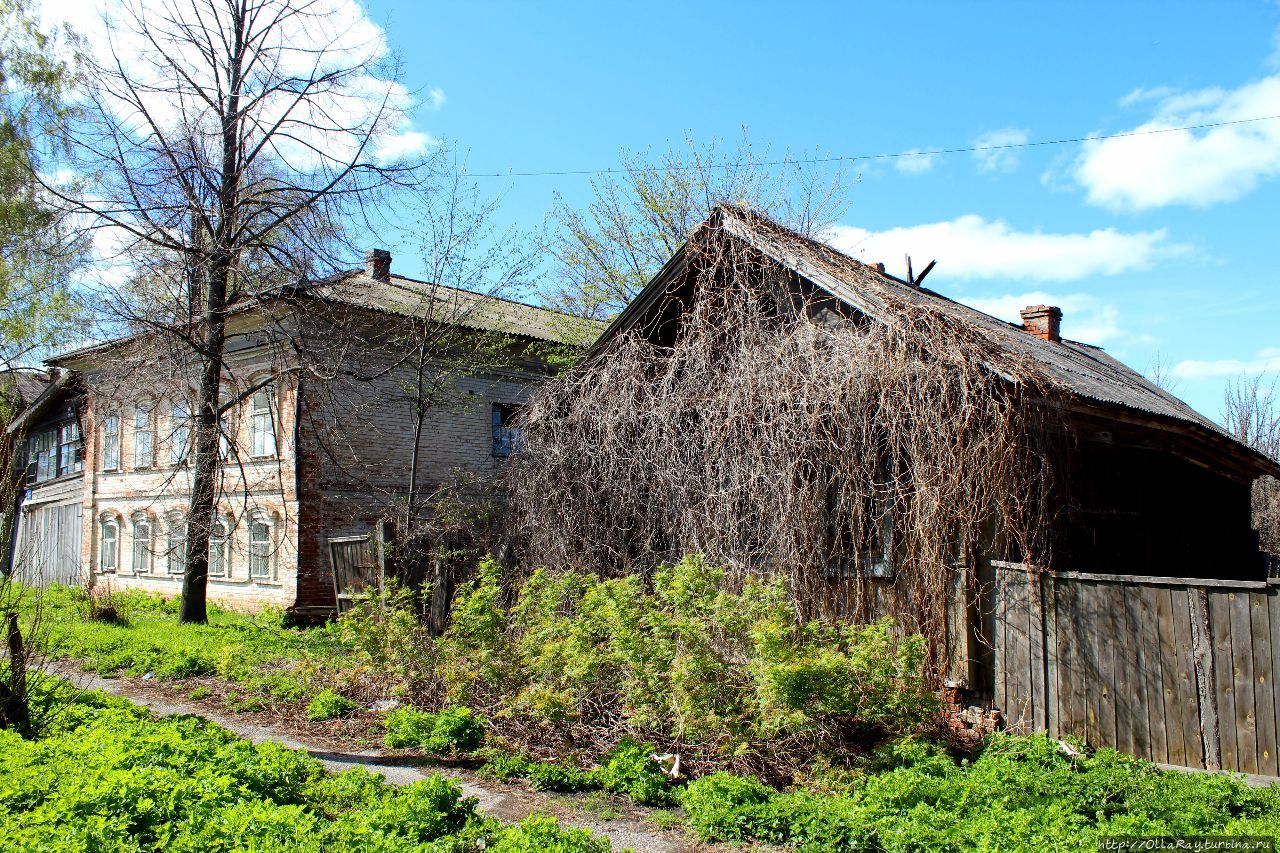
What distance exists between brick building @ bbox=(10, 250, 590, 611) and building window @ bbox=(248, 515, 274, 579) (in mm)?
39

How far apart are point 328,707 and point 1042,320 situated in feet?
47.7

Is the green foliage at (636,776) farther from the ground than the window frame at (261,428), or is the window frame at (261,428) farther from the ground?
the window frame at (261,428)

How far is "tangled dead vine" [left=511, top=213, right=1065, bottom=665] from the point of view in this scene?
8.13 metres

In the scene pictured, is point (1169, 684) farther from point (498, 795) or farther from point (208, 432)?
point (208, 432)

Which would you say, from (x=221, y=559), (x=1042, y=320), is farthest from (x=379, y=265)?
(x=1042, y=320)

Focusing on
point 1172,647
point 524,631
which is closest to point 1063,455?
point 1172,647

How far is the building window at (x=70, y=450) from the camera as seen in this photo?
2692cm

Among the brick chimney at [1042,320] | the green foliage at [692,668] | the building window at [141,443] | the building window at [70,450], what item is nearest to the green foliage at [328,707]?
the green foliage at [692,668]

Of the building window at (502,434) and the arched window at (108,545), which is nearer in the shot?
the building window at (502,434)

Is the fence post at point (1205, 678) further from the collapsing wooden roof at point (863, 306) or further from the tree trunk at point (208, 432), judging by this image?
the tree trunk at point (208, 432)

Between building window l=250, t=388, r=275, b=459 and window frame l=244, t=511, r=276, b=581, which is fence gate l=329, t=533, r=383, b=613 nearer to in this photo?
window frame l=244, t=511, r=276, b=581

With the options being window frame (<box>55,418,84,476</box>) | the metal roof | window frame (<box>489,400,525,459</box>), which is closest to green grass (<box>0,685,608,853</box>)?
→ the metal roof

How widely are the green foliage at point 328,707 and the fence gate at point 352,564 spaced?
5324 millimetres

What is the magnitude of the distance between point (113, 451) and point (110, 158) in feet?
40.1
